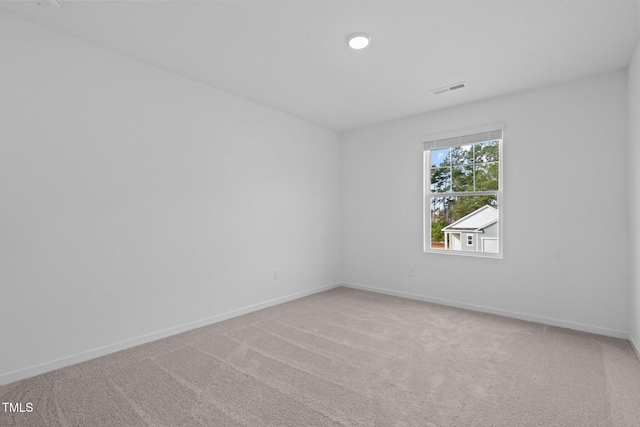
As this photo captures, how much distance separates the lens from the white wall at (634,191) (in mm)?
2623

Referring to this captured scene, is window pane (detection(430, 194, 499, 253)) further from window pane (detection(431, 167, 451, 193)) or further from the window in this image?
window pane (detection(431, 167, 451, 193))

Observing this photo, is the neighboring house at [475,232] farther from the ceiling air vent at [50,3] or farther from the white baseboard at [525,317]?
the ceiling air vent at [50,3]

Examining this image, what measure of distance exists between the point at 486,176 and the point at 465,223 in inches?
25.4

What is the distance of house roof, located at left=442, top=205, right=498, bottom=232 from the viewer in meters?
3.87

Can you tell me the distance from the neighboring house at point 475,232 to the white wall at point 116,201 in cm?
231

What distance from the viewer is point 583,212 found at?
320 cm

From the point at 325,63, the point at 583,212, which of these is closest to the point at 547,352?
the point at 583,212

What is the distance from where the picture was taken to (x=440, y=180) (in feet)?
14.1

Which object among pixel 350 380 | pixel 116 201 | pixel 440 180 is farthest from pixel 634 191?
pixel 116 201

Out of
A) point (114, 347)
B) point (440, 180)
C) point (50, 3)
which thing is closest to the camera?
point (50, 3)

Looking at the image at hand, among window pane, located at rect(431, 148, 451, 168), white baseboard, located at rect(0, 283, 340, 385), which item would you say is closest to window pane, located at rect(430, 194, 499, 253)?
window pane, located at rect(431, 148, 451, 168)

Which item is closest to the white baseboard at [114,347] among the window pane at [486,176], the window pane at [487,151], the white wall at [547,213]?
the white wall at [547,213]

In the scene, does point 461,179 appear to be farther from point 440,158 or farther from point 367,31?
point 367,31

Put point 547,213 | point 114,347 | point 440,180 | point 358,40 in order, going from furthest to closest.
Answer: point 440,180 → point 547,213 → point 114,347 → point 358,40
